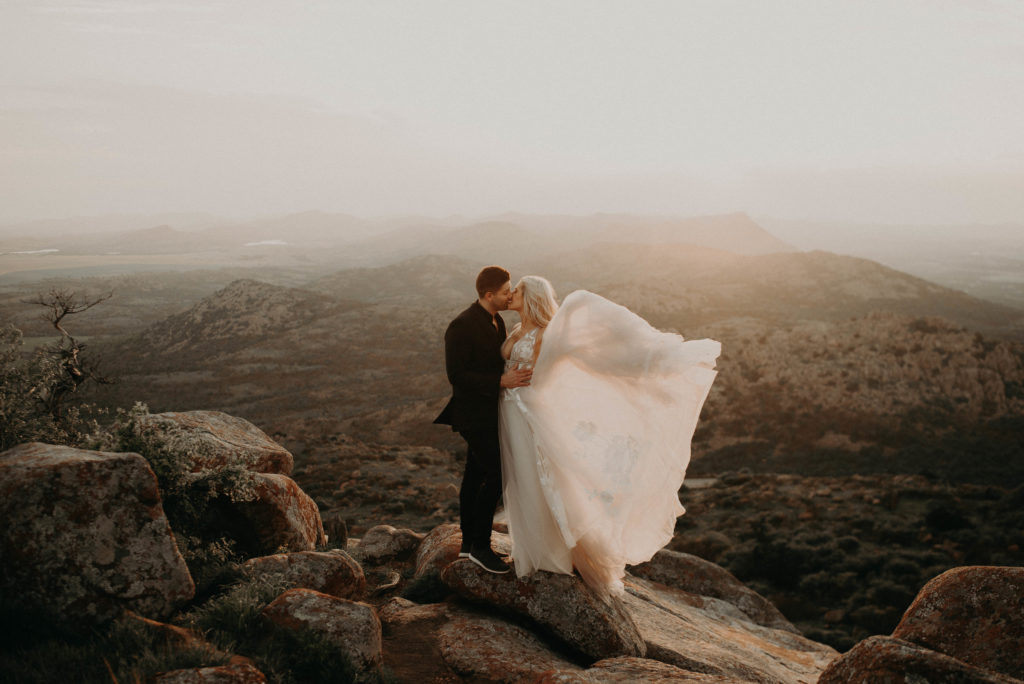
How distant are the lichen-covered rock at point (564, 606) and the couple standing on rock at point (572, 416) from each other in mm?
173

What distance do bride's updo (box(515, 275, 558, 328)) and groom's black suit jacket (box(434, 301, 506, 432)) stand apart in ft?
1.22

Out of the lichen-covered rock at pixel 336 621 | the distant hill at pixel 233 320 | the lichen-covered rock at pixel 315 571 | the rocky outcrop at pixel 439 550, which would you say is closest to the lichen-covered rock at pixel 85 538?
the lichen-covered rock at pixel 336 621

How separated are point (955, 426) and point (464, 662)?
1518 inches

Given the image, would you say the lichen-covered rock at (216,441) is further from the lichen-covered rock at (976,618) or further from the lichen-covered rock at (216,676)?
the lichen-covered rock at (976,618)

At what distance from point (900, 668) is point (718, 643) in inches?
155

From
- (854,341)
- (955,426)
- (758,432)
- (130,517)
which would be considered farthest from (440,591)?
(854,341)

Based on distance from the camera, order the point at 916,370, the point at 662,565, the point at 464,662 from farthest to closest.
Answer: the point at 916,370 → the point at 662,565 → the point at 464,662

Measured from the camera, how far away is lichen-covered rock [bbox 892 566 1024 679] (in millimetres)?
4273

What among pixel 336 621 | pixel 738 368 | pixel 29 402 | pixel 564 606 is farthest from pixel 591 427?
pixel 738 368

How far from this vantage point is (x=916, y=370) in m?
37.7

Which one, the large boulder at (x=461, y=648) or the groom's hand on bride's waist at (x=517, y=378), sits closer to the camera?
the large boulder at (x=461, y=648)

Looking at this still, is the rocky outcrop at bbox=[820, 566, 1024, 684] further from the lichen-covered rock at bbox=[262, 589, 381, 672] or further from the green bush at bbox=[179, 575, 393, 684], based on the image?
the green bush at bbox=[179, 575, 393, 684]

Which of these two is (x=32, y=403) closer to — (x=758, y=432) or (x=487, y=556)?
(x=487, y=556)

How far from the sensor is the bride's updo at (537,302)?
16.3ft
